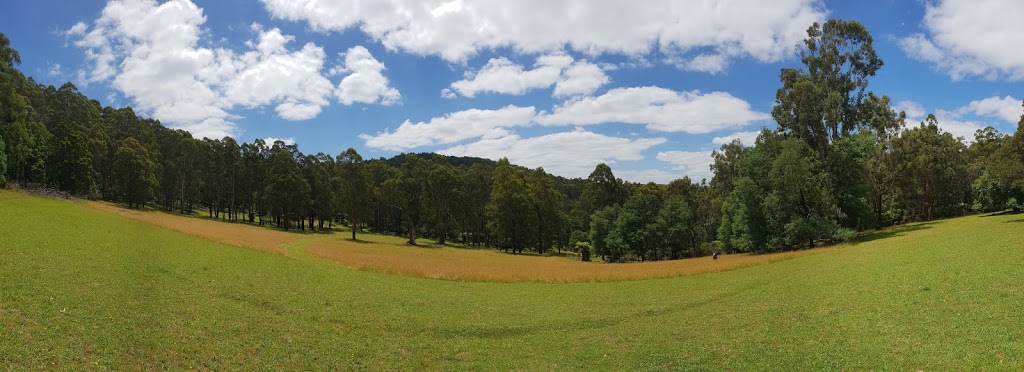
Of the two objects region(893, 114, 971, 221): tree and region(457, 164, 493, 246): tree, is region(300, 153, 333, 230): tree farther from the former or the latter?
region(893, 114, 971, 221): tree

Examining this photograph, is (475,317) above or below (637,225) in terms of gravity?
below

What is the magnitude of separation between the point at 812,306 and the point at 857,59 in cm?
5185

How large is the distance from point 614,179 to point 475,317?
8109 cm

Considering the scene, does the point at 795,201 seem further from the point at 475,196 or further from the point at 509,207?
the point at 475,196

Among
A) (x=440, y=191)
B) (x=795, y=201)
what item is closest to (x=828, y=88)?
(x=795, y=201)

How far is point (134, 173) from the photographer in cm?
8700

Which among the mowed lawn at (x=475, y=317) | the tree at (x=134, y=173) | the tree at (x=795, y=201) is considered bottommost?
the mowed lawn at (x=475, y=317)

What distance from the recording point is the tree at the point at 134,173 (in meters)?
86.4

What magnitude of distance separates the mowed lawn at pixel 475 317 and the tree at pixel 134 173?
7123 centimetres

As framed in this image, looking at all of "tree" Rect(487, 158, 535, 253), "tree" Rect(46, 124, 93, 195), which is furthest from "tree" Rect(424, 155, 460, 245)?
"tree" Rect(46, 124, 93, 195)

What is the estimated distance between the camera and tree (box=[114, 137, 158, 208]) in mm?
86438

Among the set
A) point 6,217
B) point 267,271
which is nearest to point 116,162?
point 6,217

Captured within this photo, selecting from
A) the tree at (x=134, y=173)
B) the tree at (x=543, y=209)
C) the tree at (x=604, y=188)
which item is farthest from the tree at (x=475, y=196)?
the tree at (x=134, y=173)

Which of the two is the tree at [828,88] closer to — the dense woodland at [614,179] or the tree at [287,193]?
the dense woodland at [614,179]
